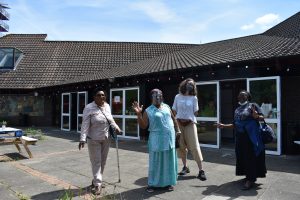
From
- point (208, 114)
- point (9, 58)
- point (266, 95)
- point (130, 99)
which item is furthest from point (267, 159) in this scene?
point (9, 58)

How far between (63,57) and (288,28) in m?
15.6

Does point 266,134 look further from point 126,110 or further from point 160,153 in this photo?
point 126,110

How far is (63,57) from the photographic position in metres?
25.0

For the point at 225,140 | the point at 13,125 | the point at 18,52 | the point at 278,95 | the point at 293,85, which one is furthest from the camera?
the point at 18,52

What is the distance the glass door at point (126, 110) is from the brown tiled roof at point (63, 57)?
8.79 m

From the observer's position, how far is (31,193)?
572 centimetres

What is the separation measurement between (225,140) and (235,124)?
22.1ft

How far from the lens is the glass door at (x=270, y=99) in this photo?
8.99 metres

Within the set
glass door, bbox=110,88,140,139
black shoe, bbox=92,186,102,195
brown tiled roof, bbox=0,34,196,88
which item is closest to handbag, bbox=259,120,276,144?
black shoe, bbox=92,186,102,195

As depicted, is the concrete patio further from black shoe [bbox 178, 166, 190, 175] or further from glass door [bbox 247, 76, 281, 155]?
glass door [bbox 247, 76, 281, 155]

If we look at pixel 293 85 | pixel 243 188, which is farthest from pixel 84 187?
pixel 293 85

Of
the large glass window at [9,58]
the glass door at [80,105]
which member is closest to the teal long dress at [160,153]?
the glass door at [80,105]

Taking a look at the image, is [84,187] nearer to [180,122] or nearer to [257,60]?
[180,122]

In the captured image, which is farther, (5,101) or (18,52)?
(18,52)
